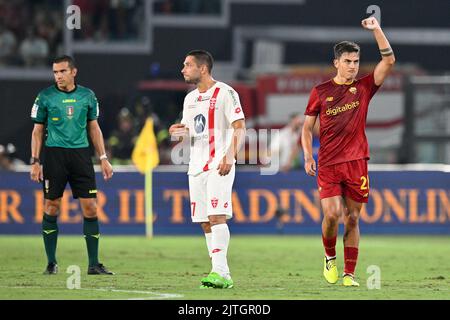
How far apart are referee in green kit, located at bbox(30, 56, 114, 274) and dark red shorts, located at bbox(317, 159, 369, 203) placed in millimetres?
2621

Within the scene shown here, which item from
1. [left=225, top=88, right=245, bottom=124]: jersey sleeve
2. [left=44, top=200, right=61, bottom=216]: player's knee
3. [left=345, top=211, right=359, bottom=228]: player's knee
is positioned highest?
[left=225, top=88, right=245, bottom=124]: jersey sleeve

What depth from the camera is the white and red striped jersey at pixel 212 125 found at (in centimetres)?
1298

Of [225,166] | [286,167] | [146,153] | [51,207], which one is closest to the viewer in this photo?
[225,166]

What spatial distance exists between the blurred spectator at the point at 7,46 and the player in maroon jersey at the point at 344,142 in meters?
20.5

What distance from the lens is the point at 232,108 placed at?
12953 millimetres

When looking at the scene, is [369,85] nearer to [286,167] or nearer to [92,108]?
[92,108]

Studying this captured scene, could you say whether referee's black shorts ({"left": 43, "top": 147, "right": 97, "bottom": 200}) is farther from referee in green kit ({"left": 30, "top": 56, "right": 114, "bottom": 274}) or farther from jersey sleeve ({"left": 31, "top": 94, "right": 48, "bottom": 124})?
jersey sleeve ({"left": 31, "top": 94, "right": 48, "bottom": 124})

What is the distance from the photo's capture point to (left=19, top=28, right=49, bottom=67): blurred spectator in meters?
32.7

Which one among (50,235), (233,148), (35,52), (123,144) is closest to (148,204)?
(123,144)

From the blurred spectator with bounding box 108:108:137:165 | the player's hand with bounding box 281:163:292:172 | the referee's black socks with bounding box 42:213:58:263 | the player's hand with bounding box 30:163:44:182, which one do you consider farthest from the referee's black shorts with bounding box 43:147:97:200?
the blurred spectator with bounding box 108:108:137:165

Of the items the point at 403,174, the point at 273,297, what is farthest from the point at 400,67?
the point at 273,297

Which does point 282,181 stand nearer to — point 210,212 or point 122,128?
point 122,128

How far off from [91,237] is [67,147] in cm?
101
